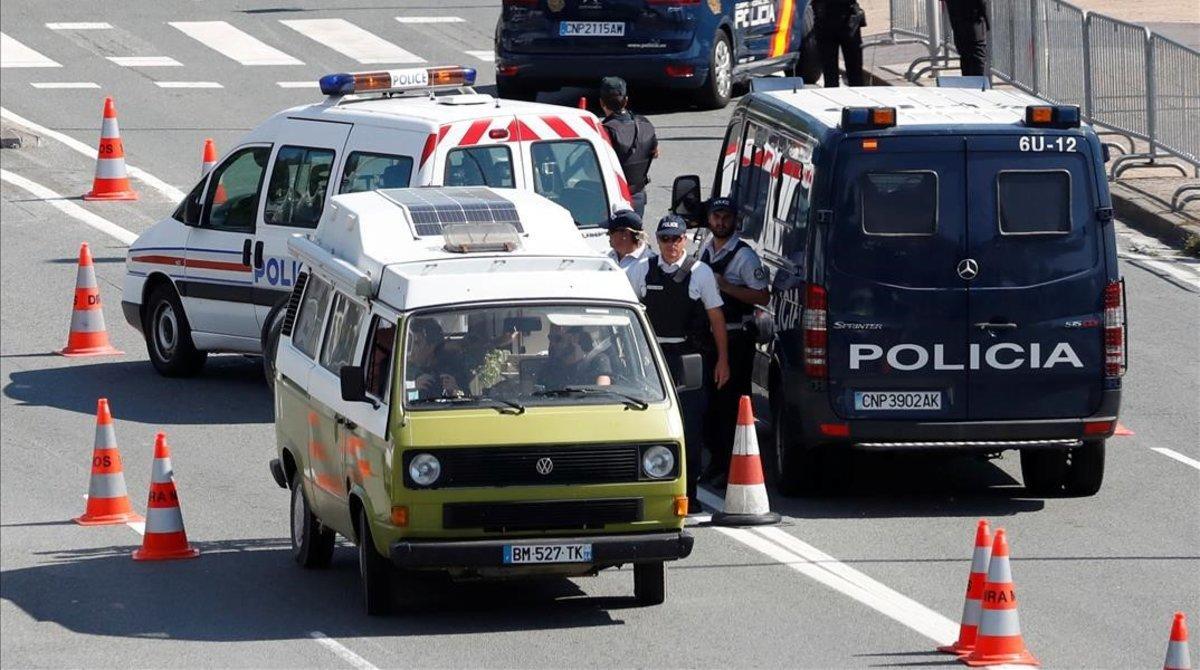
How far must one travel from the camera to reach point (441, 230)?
40.6 feet

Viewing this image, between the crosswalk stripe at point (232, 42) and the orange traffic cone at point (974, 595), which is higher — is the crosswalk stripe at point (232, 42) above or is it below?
above

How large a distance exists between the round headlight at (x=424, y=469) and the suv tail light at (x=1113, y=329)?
174 inches

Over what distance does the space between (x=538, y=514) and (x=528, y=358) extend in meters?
0.83

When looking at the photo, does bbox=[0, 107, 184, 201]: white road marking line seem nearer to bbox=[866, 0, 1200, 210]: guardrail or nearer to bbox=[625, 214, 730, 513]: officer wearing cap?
bbox=[866, 0, 1200, 210]: guardrail

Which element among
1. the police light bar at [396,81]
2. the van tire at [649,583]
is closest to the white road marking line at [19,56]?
the police light bar at [396,81]

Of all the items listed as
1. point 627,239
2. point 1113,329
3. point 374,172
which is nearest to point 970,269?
point 1113,329

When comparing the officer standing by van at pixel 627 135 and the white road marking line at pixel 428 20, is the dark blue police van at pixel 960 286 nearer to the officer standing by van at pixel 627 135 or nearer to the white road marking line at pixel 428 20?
the officer standing by van at pixel 627 135

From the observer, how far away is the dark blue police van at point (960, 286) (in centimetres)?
1362

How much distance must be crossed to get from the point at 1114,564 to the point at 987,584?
240 centimetres

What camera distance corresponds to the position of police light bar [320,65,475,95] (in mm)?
16453

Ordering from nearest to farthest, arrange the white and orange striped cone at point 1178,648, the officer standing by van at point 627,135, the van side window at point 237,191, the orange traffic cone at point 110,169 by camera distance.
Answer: the white and orange striped cone at point 1178,648
the van side window at point 237,191
the officer standing by van at point 627,135
the orange traffic cone at point 110,169

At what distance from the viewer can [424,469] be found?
11266 mm

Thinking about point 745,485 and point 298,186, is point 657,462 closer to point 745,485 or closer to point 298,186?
point 745,485

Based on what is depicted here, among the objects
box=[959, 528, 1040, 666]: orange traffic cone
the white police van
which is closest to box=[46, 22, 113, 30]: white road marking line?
the white police van
